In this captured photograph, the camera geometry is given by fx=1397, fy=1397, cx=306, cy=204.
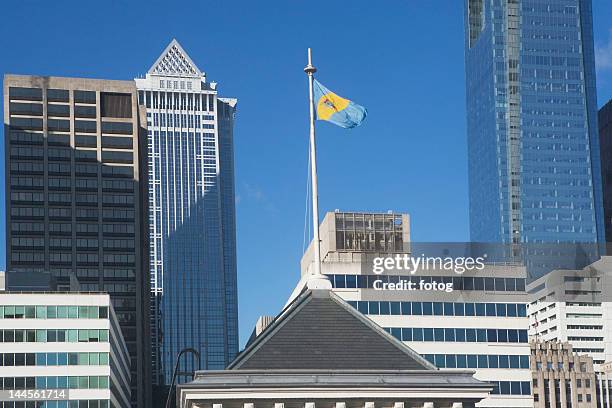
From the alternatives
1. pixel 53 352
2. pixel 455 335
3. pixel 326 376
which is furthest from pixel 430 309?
pixel 326 376

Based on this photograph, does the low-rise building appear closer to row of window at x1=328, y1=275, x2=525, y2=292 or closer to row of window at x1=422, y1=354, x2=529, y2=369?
row of window at x1=422, y1=354, x2=529, y2=369

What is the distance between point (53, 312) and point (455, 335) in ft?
146

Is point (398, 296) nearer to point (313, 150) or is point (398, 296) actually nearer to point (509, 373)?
point (509, 373)

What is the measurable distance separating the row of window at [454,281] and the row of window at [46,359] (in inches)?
1135

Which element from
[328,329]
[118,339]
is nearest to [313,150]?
[328,329]

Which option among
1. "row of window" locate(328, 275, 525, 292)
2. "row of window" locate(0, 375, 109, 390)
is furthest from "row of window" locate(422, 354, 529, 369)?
"row of window" locate(0, 375, 109, 390)

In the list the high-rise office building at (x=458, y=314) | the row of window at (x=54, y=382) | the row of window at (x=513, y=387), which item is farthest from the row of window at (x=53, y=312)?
the row of window at (x=513, y=387)

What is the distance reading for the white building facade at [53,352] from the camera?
15362cm

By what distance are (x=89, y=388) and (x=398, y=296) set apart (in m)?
35.8

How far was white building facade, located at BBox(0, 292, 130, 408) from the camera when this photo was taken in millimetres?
153625

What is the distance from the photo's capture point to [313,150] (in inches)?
3073

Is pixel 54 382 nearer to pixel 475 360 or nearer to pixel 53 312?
pixel 53 312

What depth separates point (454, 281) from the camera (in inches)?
6043

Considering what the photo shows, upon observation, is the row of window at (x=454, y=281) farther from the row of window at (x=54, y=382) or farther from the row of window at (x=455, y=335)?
the row of window at (x=54, y=382)
